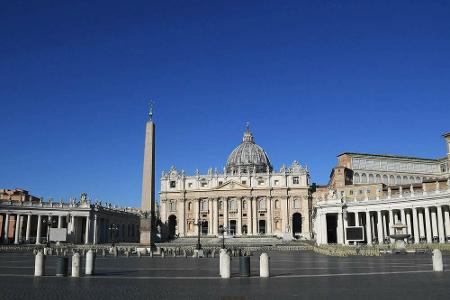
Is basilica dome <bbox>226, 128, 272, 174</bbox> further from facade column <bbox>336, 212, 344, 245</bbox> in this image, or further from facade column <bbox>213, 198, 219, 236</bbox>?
facade column <bbox>336, 212, 344, 245</bbox>

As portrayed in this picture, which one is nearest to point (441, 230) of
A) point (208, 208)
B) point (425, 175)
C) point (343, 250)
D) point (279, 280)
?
point (343, 250)

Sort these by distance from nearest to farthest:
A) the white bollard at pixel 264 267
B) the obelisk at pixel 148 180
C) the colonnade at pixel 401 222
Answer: the white bollard at pixel 264 267 < the obelisk at pixel 148 180 < the colonnade at pixel 401 222

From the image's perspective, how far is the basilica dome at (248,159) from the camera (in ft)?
374

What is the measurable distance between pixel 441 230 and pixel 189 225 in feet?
191

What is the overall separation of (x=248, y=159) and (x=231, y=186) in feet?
60.0

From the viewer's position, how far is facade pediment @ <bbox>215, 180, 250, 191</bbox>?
9944cm

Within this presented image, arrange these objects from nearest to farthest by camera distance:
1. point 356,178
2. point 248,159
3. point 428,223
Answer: point 428,223, point 356,178, point 248,159

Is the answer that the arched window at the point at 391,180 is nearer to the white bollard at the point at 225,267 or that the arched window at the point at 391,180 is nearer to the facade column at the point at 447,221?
the facade column at the point at 447,221

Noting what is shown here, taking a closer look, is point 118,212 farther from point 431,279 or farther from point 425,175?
point 431,279

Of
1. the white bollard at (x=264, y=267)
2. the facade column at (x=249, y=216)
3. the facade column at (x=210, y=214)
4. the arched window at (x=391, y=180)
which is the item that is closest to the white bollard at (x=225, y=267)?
the white bollard at (x=264, y=267)

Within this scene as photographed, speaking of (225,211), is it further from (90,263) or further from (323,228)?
A: (90,263)

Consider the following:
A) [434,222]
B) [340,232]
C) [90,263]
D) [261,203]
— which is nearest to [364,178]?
[340,232]

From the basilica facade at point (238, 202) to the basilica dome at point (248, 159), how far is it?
1214 cm

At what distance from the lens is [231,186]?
99.8m
